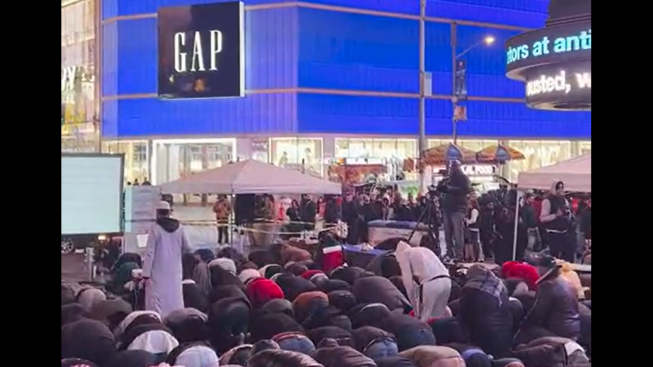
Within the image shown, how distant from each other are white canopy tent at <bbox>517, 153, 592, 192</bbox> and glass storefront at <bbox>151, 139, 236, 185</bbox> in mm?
3555

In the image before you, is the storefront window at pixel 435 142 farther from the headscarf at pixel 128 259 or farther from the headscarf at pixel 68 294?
the headscarf at pixel 68 294

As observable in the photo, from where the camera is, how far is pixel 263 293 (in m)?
3.94

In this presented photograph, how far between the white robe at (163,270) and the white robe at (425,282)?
3.75 feet

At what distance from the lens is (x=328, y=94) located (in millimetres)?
10359

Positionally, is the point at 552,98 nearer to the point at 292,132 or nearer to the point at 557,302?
the point at 557,302

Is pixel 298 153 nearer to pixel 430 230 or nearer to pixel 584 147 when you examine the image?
pixel 430 230

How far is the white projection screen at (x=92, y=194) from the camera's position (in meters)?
4.37

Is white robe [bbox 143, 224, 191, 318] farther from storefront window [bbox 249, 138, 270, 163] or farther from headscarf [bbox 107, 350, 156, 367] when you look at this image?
storefront window [bbox 249, 138, 270, 163]

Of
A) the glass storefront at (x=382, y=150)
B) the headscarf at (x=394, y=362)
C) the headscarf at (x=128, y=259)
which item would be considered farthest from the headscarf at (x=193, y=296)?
the glass storefront at (x=382, y=150)

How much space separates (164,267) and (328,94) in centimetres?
639

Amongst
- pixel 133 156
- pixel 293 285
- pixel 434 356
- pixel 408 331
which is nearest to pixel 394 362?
pixel 434 356

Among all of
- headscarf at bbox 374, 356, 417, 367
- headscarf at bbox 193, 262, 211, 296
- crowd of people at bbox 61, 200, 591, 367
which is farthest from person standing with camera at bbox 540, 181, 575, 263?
headscarf at bbox 374, 356, 417, 367

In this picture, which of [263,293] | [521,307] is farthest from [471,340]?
[263,293]
